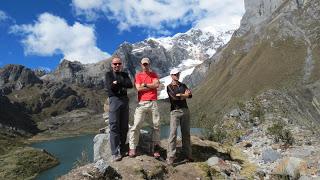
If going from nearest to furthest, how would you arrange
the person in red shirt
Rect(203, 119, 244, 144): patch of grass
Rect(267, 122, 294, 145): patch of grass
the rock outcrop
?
the rock outcrop → the person in red shirt → Rect(267, 122, 294, 145): patch of grass → Rect(203, 119, 244, 144): patch of grass

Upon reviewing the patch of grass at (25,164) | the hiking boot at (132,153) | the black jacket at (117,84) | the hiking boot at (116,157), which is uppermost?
the black jacket at (117,84)

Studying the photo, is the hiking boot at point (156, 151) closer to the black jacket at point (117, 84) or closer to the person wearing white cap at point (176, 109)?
the person wearing white cap at point (176, 109)

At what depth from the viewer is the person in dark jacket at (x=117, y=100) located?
17484 millimetres

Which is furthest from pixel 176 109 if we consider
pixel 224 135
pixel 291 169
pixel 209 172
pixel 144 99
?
pixel 224 135

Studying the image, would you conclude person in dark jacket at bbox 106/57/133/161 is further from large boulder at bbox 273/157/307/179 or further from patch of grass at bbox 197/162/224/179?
large boulder at bbox 273/157/307/179

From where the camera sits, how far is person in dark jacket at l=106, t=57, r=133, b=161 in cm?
1748

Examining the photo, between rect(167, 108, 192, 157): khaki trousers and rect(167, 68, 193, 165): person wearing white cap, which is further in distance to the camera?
rect(167, 108, 192, 157): khaki trousers

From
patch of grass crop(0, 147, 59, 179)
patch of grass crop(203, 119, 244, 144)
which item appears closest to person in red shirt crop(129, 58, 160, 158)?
patch of grass crop(203, 119, 244, 144)

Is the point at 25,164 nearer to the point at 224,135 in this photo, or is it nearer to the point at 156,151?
the point at 224,135

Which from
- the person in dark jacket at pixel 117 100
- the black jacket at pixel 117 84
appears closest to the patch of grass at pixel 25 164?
the person in dark jacket at pixel 117 100

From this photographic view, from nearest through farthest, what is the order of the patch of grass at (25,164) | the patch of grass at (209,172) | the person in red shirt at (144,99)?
the person in red shirt at (144,99) → the patch of grass at (209,172) → the patch of grass at (25,164)

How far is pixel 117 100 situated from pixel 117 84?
2.05 ft

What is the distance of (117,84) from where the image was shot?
17469mm

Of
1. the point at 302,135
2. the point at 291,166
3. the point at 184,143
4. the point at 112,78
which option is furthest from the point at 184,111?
the point at 302,135
